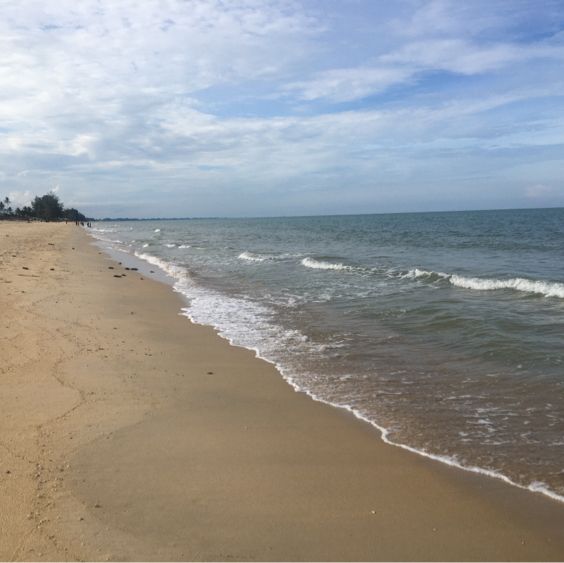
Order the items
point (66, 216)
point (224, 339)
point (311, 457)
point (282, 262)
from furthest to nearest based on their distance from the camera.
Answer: point (66, 216) → point (282, 262) → point (224, 339) → point (311, 457)

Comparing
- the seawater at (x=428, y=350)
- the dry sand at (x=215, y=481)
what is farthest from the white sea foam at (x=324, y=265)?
the dry sand at (x=215, y=481)

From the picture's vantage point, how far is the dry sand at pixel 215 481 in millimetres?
3400

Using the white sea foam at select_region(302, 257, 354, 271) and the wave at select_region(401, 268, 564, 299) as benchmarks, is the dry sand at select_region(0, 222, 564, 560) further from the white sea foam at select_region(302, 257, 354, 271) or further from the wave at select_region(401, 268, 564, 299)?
the white sea foam at select_region(302, 257, 354, 271)

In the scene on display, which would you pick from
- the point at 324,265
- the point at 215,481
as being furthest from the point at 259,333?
the point at 324,265

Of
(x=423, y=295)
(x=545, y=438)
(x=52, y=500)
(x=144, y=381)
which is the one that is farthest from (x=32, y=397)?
(x=423, y=295)

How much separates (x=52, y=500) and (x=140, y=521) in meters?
0.74

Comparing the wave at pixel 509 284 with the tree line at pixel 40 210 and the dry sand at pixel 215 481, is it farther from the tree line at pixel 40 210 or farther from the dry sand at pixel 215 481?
the tree line at pixel 40 210

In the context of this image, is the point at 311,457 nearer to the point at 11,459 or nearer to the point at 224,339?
the point at 11,459

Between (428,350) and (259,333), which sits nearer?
(428,350)

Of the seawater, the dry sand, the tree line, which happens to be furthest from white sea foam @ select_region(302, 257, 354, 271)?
the tree line

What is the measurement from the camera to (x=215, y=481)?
422 cm

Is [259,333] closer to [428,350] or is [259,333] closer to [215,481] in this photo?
[428,350]

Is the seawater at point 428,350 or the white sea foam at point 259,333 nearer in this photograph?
the white sea foam at point 259,333

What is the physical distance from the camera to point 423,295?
14.3m
